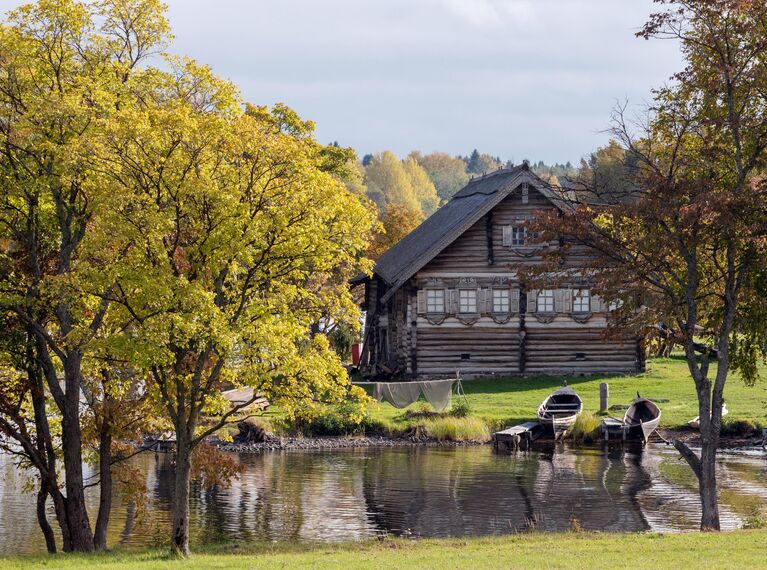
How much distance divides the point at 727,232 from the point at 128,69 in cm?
1317

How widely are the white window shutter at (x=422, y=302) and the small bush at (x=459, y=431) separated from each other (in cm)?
1045

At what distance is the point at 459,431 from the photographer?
142 ft

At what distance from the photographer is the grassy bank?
18391mm

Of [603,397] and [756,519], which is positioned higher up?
[603,397]

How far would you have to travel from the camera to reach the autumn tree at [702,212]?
23266 millimetres

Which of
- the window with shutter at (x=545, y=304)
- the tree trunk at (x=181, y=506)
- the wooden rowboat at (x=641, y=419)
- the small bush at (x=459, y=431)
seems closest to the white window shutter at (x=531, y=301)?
the window with shutter at (x=545, y=304)

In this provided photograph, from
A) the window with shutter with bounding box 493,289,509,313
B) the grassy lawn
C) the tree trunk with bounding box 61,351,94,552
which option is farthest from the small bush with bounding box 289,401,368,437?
the tree trunk with bounding box 61,351,94,552

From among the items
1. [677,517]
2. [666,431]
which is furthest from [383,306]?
[677,517]

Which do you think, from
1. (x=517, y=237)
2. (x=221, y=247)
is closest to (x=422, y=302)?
(x=517, y=237)

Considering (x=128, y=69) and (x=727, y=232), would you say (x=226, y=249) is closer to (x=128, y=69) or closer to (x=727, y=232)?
(x=128, y=69)

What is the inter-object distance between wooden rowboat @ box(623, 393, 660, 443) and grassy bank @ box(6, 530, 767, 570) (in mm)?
20113

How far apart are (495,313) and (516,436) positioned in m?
12.6

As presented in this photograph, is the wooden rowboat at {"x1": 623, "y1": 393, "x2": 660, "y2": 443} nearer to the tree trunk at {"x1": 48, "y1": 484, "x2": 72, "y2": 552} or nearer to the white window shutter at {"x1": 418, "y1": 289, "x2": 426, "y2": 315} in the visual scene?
the white window shutter at {"x1": 418, "y1": 289, "x2": 426, "y2": 315}

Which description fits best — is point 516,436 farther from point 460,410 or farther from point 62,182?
point 62,182
